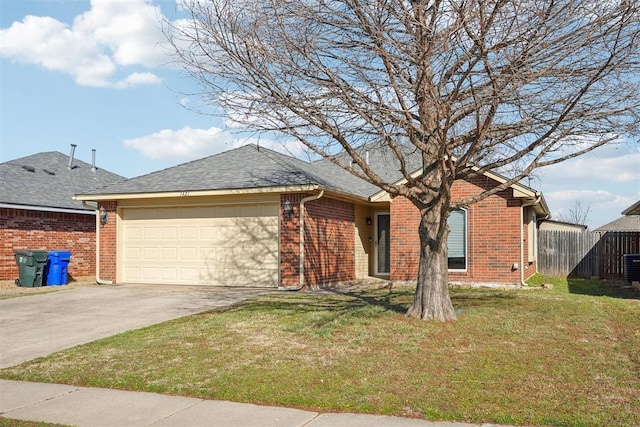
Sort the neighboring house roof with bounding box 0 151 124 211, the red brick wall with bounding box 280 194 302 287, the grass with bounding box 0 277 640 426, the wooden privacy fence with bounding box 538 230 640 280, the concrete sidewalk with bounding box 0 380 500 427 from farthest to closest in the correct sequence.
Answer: the wooden privacy fence with bounding box 538 230 640 280 → the neighboring house roof with bounding box 0 151 124 211 → the red brick wall with bounding box 280 194 302 287 → the grass with bounding box 0 277 640 426 → the concrete sidewalk with bounding box 0 380 500 427

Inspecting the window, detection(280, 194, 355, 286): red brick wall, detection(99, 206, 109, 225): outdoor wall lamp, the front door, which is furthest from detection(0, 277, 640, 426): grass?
the front door

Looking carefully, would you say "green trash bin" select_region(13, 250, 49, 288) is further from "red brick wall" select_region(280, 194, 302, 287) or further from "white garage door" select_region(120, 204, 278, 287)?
"red brick wall" select_region(280, 194, 302, 287)

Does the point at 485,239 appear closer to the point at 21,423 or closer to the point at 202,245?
the point at 202,245

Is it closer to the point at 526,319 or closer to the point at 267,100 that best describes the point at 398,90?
the point at 267,100

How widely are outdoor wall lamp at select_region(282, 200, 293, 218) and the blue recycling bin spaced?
7.32m

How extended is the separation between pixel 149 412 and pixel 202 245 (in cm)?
1084

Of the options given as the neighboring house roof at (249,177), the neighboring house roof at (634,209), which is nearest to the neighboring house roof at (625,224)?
the neighboring house roof at (634,209)

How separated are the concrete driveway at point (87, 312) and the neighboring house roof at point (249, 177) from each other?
9.08 ft

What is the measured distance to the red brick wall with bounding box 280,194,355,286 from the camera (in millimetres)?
15438

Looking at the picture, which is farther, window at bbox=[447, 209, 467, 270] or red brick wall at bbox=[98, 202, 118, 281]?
red brick wall at bbox=[98, 202, 118, 281]

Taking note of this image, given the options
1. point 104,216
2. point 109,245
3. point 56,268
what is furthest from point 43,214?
point 109,245

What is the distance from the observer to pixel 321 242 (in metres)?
16.5

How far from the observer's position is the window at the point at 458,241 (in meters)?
16.4

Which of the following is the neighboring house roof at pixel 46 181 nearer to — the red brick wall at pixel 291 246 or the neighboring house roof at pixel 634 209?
the red brick wall at pixel 291 246
